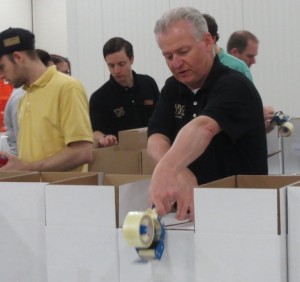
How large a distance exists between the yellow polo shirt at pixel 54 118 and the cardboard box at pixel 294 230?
123cm

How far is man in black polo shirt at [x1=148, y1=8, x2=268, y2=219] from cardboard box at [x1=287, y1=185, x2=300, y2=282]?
291 millimetres

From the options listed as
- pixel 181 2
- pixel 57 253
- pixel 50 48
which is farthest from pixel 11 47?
pixel 50 48

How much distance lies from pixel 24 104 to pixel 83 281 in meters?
1.23

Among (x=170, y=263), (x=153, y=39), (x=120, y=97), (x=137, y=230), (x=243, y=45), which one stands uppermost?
(x=153, y=39)

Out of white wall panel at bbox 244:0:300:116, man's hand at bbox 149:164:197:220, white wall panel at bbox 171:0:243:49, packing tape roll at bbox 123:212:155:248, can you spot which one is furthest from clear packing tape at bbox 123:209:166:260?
white wall panel at bbox 171:0:243:49

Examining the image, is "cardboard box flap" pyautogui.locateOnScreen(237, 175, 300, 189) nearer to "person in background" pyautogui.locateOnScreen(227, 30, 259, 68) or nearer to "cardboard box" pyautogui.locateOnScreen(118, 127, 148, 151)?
"cardboard box" pyautogui.locateOnScreen(118, 127, 148, 151)

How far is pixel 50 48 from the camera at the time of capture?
305 inches

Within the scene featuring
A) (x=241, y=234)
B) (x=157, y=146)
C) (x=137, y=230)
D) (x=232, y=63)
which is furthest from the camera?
(x=232, y=63)

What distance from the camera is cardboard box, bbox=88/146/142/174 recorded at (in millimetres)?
2502

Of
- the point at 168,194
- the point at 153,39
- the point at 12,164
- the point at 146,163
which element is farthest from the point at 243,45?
the point at 168,194

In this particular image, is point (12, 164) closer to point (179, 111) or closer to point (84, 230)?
point (179, 111)

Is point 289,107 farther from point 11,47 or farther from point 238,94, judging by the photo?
point 238,94

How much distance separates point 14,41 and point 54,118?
1.21ft

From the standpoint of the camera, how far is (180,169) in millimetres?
1378
